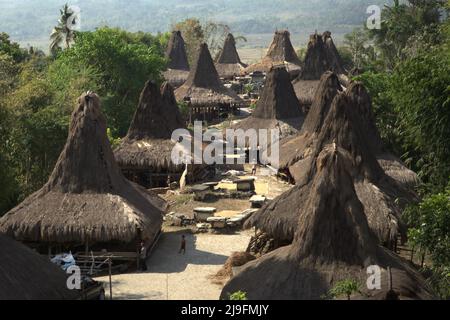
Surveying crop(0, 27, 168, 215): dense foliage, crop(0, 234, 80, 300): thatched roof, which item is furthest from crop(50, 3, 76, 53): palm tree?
crop(0, 234, 80, 300): thatched roof

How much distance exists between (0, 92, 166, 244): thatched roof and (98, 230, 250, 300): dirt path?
3.34 ft

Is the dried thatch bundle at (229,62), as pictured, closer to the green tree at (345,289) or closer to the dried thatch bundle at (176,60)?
the dried thatch bundle at (176,60)

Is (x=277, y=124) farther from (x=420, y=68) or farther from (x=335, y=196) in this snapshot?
(x=335, y=196)

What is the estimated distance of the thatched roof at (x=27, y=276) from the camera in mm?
17438

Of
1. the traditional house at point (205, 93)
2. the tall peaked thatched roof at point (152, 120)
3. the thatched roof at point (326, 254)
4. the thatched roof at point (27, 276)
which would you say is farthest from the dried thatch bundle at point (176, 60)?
the thatched roof at point (326, 254)

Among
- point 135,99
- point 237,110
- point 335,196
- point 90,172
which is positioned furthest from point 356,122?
point 237,110

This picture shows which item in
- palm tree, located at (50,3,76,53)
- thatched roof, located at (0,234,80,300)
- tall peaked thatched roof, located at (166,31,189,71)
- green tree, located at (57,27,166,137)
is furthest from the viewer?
palm tree, located at (50,3,76,53)

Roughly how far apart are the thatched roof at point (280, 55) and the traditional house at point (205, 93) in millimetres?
13180

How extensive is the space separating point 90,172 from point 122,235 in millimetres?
2614

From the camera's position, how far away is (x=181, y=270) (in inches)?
925

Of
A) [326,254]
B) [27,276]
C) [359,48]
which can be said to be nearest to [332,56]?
[359,48]

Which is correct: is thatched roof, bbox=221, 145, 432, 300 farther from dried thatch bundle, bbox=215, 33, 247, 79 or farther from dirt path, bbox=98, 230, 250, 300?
dried thatch bundle, bbox=215, 33, 247, 79

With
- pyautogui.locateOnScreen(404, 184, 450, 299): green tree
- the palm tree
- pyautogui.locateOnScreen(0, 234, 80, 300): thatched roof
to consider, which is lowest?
pyautogui.locateOnScreen(0, 234, 80, 300): thatched roof

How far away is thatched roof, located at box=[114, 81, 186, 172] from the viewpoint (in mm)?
33562
